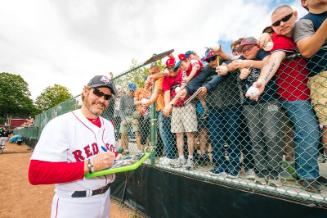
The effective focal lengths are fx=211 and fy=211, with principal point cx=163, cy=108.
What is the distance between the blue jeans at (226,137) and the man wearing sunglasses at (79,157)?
5.18 ft

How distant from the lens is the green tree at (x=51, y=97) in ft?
226

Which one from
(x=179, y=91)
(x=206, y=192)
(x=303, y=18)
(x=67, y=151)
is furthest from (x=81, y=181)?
(x=303, y=18)

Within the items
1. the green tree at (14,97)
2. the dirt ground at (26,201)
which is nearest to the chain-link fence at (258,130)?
the dirt ground at (26,201)

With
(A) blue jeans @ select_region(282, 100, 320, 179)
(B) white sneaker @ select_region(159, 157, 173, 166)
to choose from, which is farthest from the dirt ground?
(A) blue jeans @ select_region(282, 100, 320, 179)

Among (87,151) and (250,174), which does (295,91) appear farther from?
(87,151)

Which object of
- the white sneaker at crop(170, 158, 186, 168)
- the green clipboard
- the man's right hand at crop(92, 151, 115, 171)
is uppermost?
the man's right hand at crop(92, 151, 115, 171)

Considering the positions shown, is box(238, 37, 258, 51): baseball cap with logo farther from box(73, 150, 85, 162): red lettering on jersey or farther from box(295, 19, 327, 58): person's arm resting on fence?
box(73, 150, 85, 162): red lettering on jersey

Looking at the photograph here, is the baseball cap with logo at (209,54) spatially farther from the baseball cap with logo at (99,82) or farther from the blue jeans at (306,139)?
the baseball cap with logo at (99,82)

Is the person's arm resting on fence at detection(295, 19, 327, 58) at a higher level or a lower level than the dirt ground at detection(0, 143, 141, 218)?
higher

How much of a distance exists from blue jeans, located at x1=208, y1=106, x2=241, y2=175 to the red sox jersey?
63.6 inches

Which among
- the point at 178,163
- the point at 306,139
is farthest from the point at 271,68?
the point at 178,163

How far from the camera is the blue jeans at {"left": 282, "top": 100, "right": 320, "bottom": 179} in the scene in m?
1.99

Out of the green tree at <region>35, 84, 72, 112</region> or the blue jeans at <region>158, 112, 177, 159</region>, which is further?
the green tree at <region>35, 84, 72, 112</region>

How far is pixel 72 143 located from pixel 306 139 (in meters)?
2.18
